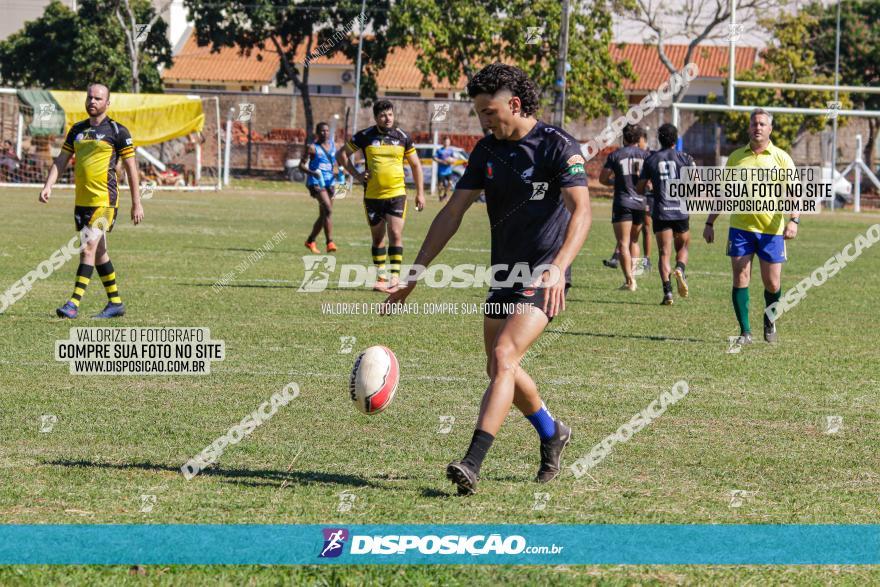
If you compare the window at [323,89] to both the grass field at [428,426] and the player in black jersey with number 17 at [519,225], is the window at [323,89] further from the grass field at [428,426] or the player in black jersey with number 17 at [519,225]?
the player in black jersey with number 17 at [519,225]

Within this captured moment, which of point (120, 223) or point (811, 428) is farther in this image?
point (120, 223)

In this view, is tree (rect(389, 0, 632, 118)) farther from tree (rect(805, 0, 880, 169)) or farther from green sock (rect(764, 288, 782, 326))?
green sock (rect(764, 288, 782, 326))

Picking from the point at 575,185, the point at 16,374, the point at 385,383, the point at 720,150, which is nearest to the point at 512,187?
the point at 575,185

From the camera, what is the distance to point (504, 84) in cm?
629

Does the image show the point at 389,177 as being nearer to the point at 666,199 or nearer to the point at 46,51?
the point at 666,199

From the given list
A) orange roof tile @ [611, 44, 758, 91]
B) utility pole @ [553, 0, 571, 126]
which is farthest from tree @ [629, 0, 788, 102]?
orange roof tile @ [611, 44, 758, 91]

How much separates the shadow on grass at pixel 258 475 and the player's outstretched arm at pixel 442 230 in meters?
0.98

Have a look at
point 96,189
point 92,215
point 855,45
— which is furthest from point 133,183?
point 855,45

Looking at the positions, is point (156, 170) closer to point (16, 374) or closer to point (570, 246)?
point (16, 374)

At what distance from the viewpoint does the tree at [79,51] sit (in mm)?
58969

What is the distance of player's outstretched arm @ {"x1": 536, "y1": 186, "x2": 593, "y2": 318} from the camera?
6160 millimetres

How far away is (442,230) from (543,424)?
113cm

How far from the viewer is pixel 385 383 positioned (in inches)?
267

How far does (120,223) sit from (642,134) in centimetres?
1368
